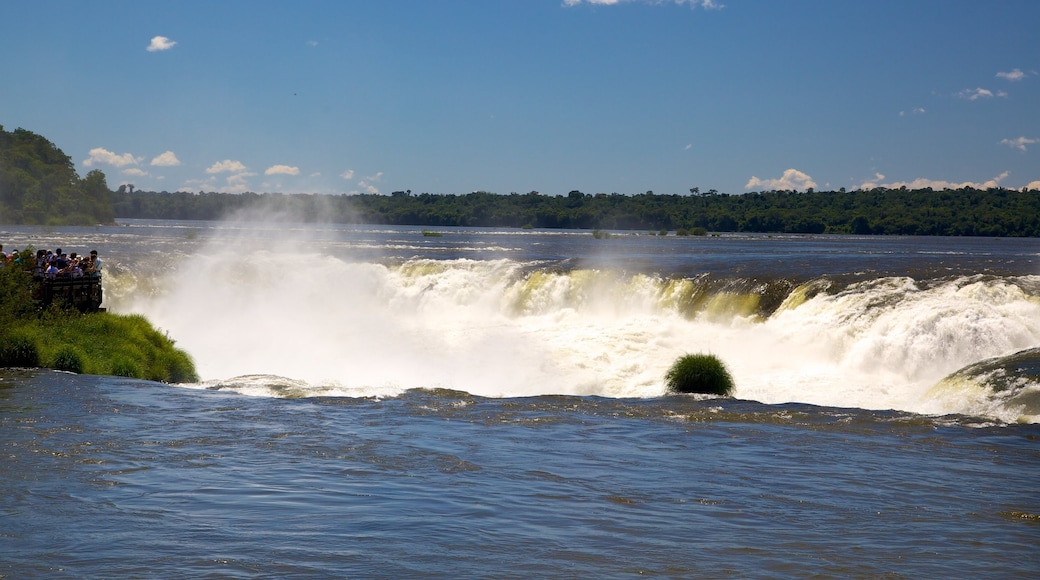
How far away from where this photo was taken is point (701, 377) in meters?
19.3

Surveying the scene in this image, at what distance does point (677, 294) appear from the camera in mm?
31891

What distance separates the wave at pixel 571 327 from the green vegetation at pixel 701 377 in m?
0.71

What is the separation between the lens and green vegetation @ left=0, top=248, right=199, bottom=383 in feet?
63.1

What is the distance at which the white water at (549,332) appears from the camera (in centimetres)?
2205

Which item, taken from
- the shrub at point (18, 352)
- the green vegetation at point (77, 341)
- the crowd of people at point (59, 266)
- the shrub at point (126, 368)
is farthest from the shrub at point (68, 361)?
the crowd of people at point (59, 266)

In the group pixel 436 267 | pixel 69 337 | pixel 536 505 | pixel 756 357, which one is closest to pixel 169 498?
pixel 536 505

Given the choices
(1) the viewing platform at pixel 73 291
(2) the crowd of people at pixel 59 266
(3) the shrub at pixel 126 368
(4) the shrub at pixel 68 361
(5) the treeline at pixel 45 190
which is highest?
(5) the treeline at pixel 45 190

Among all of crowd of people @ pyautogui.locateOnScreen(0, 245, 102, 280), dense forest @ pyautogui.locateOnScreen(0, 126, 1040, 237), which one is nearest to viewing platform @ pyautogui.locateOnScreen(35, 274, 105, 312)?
crowd of people @ pyautogui.locateOnScreen(0, 245, 102, 280)

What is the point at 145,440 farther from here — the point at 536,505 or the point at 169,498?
the point at 536,505

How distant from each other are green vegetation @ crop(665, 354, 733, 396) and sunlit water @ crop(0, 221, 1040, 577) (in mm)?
755

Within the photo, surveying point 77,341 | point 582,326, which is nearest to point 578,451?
point 77,341

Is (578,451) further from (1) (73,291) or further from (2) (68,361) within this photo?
(1) (73,291)

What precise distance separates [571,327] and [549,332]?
663 mm

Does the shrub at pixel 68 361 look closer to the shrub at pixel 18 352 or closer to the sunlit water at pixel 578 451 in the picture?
the shrub at pixel 18 352
